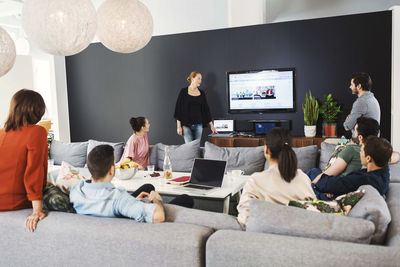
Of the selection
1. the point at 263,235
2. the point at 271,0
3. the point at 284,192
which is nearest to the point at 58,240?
the point at 263,235

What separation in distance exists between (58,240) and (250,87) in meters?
4.75

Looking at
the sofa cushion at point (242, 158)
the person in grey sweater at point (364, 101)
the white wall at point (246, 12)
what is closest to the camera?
the sofa cushion at point (242, 158)

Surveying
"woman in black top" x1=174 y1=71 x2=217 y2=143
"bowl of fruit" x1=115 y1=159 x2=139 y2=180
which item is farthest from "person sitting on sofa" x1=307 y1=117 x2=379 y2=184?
"woman in black top" x1=174 y1=71 x2=217 y2=143

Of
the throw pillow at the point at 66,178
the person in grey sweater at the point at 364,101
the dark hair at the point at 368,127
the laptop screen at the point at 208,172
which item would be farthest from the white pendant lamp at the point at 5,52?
the person in grey sweater at the point at 364,101

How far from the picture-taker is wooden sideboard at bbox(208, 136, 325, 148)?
5.62 metres

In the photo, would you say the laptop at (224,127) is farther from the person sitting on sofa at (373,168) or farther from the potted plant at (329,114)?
the person sitting on sofa at (373,168)

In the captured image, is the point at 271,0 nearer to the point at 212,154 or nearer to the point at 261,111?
the point at 261,111

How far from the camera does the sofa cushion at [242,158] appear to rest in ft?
13.5

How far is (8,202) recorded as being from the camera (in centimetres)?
221

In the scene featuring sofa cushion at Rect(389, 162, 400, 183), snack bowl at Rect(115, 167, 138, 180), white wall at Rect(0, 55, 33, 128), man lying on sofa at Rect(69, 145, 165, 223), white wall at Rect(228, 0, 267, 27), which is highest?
white wall at Rect(228, 0, 267, 27)

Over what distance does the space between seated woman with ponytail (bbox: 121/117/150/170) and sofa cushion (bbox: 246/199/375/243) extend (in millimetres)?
2601

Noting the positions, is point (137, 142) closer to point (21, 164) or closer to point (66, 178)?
point (66, 178)

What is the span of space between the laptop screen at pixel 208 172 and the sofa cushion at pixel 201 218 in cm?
111

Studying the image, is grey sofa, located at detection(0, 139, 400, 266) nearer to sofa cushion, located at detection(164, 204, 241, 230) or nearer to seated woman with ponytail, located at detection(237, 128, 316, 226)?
sofa cushion, located at detection(164, 204, 241, 230)
